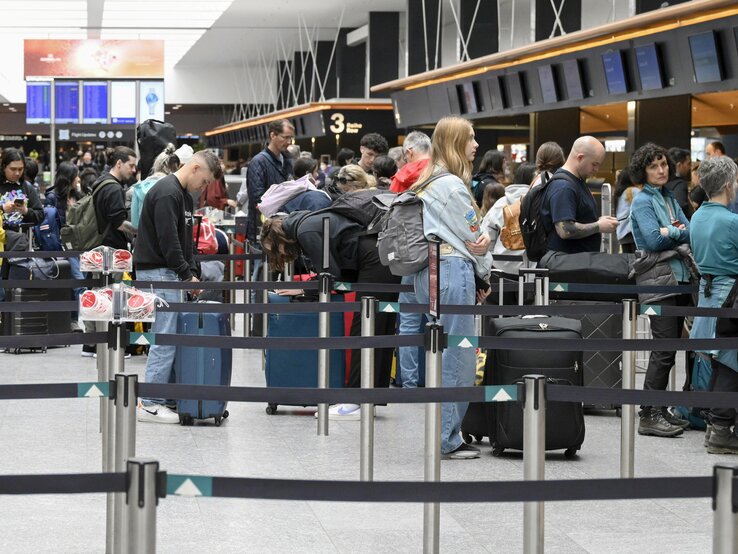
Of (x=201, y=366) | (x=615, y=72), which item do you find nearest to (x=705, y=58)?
(x=615, y=72)

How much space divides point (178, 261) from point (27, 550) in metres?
2.95

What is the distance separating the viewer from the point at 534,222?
8.05m

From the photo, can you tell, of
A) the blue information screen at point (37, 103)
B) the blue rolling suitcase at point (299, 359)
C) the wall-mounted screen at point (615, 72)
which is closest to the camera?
the blue rolling suitcase at point (299, 359)

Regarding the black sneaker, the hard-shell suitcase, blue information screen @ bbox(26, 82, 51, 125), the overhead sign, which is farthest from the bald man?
the overhead sign

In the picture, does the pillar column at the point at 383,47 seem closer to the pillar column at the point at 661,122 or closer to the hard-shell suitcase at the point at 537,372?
the pillar column at the point at 661,122

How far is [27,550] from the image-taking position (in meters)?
4.77

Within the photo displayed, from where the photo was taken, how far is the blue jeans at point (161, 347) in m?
7.50

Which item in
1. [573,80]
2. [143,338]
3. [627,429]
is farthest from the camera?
[573,80]

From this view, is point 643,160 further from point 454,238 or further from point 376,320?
point 376,320

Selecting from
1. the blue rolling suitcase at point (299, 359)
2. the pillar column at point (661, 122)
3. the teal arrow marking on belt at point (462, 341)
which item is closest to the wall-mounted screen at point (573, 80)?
the pillar column at point (661, 122)

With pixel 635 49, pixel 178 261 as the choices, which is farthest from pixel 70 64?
pixel 178 261

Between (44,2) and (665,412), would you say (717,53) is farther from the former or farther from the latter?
(44,2)

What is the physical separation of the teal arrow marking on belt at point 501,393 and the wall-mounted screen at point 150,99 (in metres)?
14.8

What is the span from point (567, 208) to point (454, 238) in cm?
155
